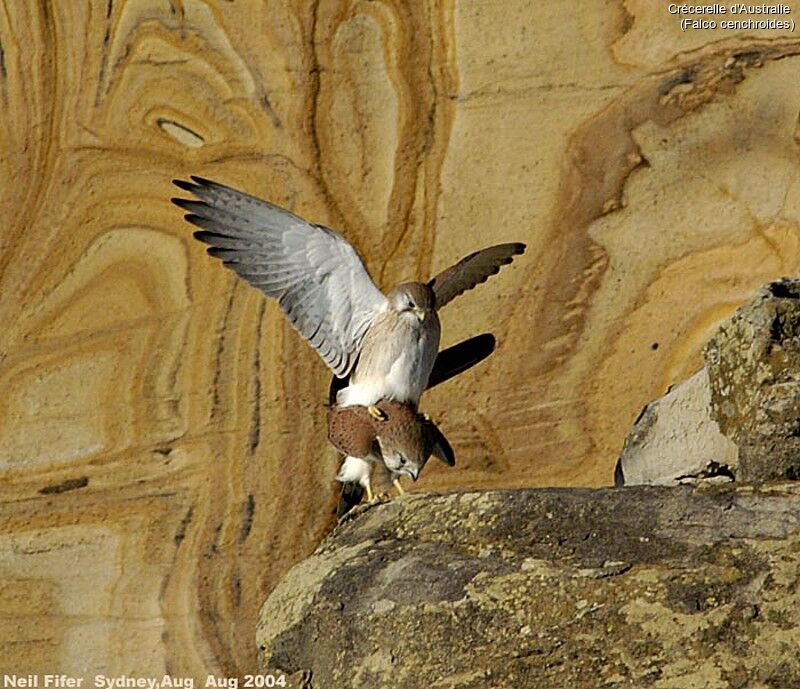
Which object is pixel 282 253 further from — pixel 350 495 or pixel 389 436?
pixel 350 495

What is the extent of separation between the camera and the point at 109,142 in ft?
15.8

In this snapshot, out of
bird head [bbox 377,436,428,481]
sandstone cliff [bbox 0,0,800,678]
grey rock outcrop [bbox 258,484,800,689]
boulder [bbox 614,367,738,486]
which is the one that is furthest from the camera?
sandstone cliff [bbox 0,0,800,678]

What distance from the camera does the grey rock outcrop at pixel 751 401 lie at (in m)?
3.24

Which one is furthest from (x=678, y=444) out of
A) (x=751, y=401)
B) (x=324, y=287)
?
(x=324, y=287)

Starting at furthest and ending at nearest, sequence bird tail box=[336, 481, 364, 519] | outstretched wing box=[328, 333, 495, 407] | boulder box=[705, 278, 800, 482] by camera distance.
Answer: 1. outstretched wing box=[328, 333, 495, 407]
2. bird tail box=[336, 481, 364, 519]
3. boulder box=[705, 278, 800, 482]

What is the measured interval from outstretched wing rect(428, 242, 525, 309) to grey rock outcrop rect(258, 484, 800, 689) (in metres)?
1.34

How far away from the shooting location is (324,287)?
4.12 m

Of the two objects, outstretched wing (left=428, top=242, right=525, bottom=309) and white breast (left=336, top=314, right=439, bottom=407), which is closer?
white breast (left=336, top=314, right=439, bottom=407)

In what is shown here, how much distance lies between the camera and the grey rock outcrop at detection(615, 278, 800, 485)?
3237 mm

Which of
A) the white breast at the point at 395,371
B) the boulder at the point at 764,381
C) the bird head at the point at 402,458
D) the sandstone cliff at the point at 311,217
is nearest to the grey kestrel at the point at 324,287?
the white breast at the point at 395,371

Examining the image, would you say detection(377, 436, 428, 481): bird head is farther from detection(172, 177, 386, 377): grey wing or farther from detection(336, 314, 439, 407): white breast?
detection(172, 177, 386, 377): grey wing

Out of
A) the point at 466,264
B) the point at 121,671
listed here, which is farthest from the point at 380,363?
the point at 121,671

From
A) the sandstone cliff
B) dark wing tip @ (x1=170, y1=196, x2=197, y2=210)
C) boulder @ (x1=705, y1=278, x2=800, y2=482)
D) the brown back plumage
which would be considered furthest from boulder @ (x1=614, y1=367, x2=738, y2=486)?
dark wing tip @ (x1=170, y1=196, x2=197, y2=210)

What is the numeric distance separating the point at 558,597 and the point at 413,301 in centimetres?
143
